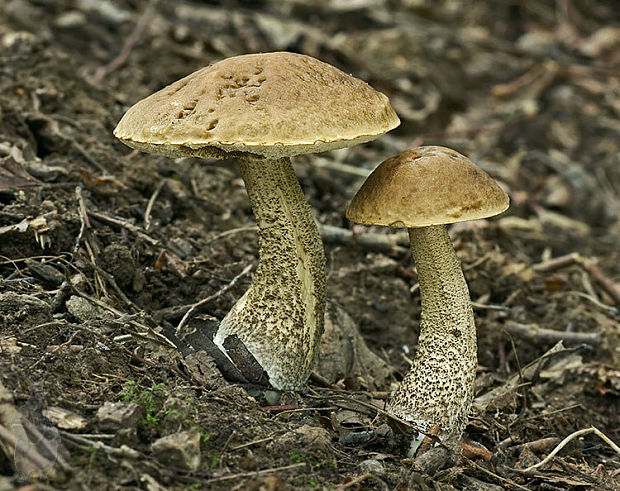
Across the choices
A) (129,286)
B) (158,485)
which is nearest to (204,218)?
(129,286)

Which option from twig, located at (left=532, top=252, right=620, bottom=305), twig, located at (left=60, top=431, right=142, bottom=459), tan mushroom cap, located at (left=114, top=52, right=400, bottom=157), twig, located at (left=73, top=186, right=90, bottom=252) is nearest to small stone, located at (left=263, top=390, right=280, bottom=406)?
twig, located at (left=60, top=431, right=142, bottom=459)

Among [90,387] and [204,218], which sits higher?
[90,387]

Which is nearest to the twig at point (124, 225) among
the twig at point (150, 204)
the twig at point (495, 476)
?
the twig at point (150, 204)

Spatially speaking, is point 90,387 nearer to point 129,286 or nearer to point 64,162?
point 129,286

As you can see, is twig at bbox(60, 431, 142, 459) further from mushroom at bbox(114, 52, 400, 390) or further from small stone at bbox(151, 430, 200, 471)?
mushroom at bbox(114, 52, 400, 390)

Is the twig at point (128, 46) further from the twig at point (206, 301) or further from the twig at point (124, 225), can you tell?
the twig at point (206, 301)

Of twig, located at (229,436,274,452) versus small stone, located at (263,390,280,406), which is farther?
small stone, located at (263,390,280,406)

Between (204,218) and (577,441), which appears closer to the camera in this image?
(577,441)
